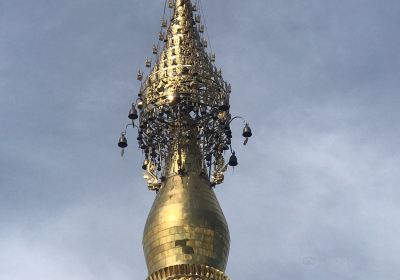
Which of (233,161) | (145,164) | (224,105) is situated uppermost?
(224,105)

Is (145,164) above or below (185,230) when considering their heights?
above

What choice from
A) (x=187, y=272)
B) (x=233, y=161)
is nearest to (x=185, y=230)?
(x=187, y=272)

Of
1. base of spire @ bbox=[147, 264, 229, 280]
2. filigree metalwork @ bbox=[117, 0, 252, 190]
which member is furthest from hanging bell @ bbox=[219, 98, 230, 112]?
base of spire @ bbox=[147, 264, 229, 280]

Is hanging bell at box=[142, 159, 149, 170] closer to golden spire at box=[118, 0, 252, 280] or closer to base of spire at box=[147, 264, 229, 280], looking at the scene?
golden spire at box=[118, 0, 252, 280]

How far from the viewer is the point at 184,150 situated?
150ft

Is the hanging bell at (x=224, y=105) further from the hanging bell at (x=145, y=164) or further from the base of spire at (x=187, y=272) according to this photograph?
the base of spire at (x=187, y=272)

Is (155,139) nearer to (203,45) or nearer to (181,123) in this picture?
(181,123)

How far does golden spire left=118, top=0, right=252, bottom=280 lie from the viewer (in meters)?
42.3

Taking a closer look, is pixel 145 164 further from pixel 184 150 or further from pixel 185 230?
pixel 185 230

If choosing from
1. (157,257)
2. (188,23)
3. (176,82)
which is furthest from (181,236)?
(188,23)

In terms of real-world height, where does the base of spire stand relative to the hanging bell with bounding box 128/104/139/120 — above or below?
below

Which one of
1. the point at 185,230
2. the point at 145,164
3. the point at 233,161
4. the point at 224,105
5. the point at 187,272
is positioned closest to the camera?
the point at 187,272

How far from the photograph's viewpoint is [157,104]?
4619 centimetres

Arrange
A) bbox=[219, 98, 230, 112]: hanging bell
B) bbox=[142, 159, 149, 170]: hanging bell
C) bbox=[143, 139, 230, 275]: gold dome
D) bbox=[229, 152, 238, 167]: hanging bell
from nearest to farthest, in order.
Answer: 1. bbox=[143, 139, 230, 275]: gold dome
2. bbox=[229, 152, 238, 167]: hanging bell
3. bbox=[219, 98, 230, 112]: hanging bell
4. bbox=[142, 159, 149, 170]: hanging bell
